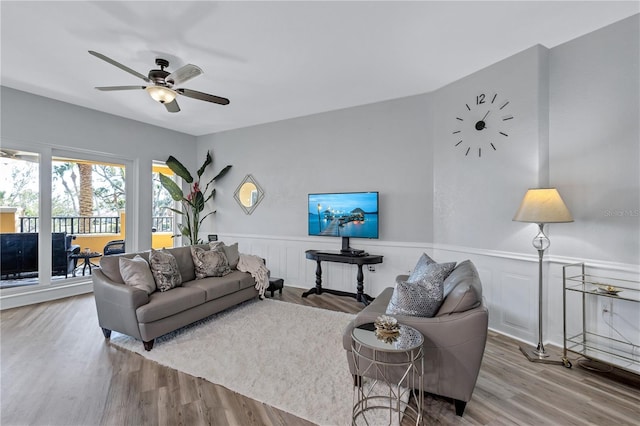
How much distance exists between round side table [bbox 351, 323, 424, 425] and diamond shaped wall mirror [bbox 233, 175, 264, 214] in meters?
4.10

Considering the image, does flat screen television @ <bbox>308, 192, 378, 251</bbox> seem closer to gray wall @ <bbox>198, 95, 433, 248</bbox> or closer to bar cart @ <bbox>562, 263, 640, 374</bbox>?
gray wall @ <bbox>198, 95, 433, 248</bbox>

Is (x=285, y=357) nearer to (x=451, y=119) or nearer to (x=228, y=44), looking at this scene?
(x=228, y=44)

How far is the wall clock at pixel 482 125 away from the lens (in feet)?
10.9

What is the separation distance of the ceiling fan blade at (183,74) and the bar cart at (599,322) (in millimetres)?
3688

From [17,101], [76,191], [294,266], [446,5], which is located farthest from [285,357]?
[17,101]

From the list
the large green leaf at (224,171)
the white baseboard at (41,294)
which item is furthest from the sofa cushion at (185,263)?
the large green leaf at (224,171)

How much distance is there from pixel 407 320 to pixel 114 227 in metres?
5.36

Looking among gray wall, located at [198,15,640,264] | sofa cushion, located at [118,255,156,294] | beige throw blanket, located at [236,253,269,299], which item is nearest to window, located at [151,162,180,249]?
gray wall, located at [198,15,640,264]

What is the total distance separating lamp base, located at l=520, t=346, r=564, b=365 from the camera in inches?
105

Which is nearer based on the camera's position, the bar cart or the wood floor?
the wood floor

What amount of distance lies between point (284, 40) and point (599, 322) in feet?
12.7

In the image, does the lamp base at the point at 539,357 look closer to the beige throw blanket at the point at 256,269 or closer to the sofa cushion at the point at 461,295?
the sofa cushion at the point at 461,295

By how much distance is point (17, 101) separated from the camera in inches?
162

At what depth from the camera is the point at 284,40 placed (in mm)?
2906
